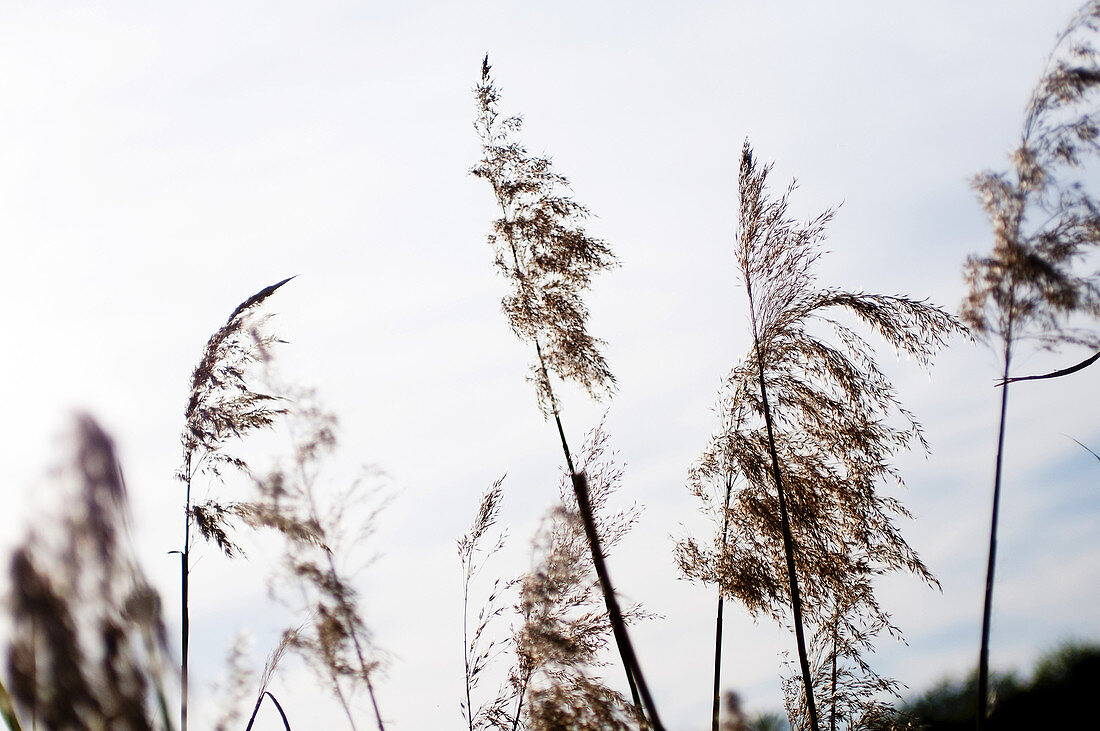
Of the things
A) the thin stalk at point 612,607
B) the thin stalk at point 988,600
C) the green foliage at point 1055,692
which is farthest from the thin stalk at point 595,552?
the green foliage at point 1055,692

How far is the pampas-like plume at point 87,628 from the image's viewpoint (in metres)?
1.63

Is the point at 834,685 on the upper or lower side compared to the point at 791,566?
lower

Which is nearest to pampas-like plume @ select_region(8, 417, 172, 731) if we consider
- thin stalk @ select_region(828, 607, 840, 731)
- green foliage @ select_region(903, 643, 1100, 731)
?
thin stalk @ select_region(828, 607, 840, 731)

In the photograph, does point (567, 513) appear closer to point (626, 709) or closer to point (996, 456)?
point (626, 709)

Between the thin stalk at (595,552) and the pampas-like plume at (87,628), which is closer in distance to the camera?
the pampas-like plume at (87,628)

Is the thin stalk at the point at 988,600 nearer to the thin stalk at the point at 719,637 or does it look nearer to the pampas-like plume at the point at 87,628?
the thin stalk at the point at 719,637

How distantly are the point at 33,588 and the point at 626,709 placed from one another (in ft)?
5.36

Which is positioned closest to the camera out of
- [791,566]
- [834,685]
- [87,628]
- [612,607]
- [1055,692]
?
[87,628]

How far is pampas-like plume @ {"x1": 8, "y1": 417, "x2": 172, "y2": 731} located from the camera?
163 cm

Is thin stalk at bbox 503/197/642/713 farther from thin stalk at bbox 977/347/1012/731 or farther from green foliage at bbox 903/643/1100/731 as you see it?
green foliage at bbox 903/643/1100/731

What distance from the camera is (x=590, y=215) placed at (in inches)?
147

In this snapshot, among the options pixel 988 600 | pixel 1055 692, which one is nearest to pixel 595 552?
pixel 988 600

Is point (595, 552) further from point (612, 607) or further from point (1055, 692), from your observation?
point (1055, 692)

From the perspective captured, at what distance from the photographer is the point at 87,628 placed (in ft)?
5.63
